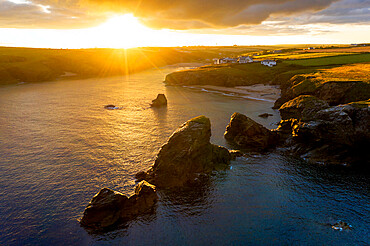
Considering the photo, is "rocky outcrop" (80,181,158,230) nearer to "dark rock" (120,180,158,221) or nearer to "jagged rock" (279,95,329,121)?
"dark rock" (120,180,158,221)

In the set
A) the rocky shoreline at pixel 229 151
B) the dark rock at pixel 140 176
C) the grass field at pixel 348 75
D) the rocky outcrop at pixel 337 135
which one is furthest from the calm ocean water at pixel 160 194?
the grass field at pixel 348 75

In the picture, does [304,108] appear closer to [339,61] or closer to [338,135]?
[338,135]

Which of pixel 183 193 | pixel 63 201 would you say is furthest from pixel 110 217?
pixel 183 193

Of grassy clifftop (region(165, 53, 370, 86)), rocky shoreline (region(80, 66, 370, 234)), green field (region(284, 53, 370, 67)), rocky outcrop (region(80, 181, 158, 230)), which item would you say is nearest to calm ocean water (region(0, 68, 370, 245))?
rocky outcrop (region(80, 181, 158, 230))

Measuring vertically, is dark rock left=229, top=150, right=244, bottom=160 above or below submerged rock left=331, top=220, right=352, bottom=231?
above

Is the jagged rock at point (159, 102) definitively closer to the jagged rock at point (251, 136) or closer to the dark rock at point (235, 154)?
the jagged rock at point (251, 136)

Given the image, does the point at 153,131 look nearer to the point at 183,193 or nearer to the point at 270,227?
the point at 183,193
